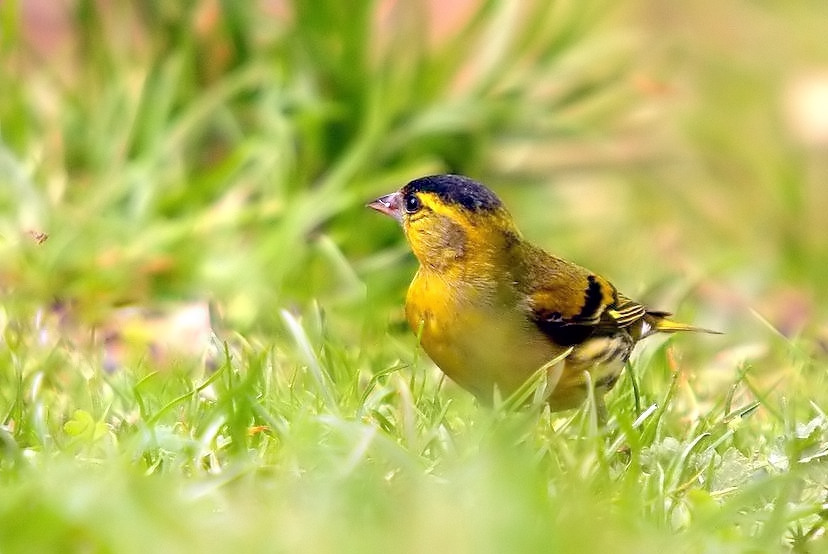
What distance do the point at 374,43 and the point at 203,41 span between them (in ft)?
2.79

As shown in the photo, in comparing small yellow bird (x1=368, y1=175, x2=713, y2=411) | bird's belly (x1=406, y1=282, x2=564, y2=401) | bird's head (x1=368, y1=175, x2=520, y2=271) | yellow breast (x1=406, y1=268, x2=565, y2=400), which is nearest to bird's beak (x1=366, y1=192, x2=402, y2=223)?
small yellow bird (x1=368, y1=175, x2=713, y2=411)

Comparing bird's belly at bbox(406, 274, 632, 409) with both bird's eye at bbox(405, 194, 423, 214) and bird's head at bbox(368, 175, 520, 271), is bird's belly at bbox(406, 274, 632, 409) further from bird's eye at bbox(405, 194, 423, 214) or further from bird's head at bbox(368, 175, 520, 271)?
bird's eye at bbox(405, 194, 423, 214)

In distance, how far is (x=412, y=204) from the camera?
3881mm

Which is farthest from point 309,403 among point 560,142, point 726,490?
point 560,142

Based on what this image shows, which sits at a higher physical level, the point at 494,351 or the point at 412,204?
the point at 412,204

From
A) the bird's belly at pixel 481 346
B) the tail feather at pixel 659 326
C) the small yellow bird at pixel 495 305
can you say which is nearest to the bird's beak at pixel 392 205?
the small yellow bird at pixel 495 305

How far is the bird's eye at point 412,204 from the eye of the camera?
386 centimetres

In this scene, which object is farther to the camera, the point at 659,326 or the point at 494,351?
the point at 659,326

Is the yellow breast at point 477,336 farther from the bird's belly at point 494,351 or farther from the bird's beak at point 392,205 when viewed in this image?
the bird's beak at point 392,205

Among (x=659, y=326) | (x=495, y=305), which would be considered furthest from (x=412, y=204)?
(x=659, y=326)

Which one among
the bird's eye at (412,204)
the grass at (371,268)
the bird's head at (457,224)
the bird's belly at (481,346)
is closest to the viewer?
the grass at (371,268)

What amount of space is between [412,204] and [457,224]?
21 centimetres

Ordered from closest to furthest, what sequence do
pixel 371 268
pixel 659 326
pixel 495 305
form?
pixel 495 305 → pixel 659 326 → pixel 371 268

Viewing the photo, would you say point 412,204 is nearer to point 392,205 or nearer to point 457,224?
point 392,205
